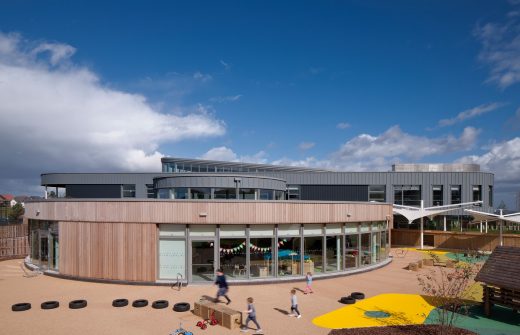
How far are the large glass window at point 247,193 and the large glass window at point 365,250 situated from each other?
28.1 ft

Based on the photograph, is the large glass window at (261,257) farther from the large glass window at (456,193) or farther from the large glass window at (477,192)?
the large glass window at (477,192)

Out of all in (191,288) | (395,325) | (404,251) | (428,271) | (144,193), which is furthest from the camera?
(144,193)

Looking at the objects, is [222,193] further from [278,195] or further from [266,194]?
[278,195]

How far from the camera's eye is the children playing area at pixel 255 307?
44.8ft

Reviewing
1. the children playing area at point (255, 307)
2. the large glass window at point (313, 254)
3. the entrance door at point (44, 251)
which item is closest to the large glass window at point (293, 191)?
the large glass window at point (313, 254)

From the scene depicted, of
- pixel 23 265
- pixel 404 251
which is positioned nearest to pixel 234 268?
pixel 23 265

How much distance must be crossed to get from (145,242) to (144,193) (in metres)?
27.3

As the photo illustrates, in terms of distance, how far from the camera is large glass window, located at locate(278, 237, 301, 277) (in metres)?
20.8

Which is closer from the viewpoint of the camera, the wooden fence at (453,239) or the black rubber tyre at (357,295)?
the black rubber tyre at (357,295)

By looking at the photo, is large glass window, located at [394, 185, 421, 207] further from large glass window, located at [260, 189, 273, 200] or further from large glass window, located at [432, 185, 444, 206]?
large glass window, located at [260, 189, 273, 200]

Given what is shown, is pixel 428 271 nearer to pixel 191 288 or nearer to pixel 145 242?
pixel 191 288

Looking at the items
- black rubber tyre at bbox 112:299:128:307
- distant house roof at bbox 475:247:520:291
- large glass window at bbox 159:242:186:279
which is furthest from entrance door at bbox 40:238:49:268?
distant house roof at bbox 475:247:520:291

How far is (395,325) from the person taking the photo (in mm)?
13914

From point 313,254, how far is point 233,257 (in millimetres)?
4720
